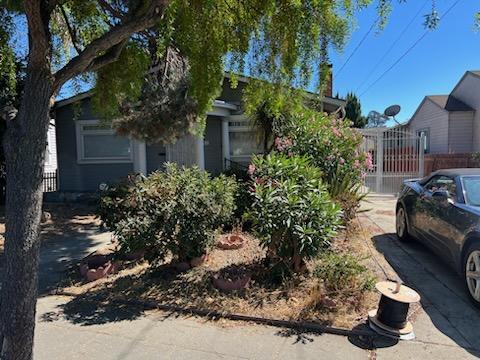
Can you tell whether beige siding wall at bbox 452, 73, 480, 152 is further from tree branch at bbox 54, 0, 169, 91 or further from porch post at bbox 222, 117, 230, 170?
tree branch at bbox 54, 0, 169, 91

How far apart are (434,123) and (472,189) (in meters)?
15.6

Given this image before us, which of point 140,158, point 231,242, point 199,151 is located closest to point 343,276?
point 231,242

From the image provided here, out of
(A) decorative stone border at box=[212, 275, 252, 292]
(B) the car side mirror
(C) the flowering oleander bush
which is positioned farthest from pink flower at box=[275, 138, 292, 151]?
(A) decorative stone border at box=[212, 275, 252, 292]

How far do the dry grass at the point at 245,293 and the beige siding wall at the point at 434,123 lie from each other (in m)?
14.9

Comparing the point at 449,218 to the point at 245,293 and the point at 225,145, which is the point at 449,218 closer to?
the point at 245,293

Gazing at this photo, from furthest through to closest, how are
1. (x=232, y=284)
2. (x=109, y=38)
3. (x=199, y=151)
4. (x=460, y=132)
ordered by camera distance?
(x=460, y=132) → (x=199, y=151) → (x=232, y=284) → (x=109, y=38)

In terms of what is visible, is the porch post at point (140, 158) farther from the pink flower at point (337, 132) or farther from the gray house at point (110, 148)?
the pink flower at point (337, 132)

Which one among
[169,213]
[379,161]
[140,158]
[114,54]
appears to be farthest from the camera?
[379,161]

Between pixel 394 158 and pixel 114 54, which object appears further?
pixel 394 158

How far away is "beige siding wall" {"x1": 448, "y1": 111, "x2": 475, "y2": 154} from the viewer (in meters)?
17.5

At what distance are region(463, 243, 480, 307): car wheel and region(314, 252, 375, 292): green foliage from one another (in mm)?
1034

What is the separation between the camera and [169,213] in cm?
505

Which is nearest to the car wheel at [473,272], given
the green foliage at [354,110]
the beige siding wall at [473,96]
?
the beige siding wall at [473,96]

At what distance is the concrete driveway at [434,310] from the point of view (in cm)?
348
